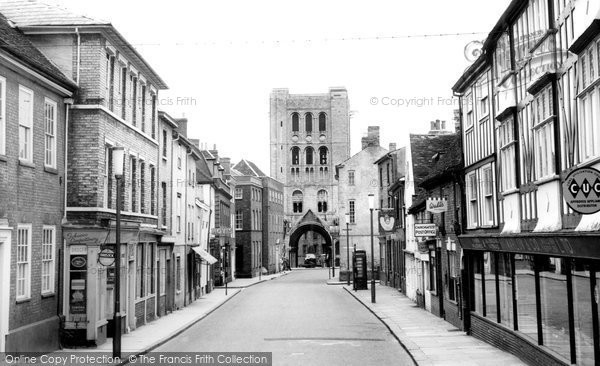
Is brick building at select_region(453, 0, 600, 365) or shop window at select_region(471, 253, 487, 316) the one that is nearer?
brick building at select_region(453, 0, 600, 365)

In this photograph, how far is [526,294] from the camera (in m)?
16.4

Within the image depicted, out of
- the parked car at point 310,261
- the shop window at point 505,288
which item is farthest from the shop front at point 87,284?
the parked car at point 310,261

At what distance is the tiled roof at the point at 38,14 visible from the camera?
20781 mm

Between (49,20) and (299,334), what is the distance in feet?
39.0

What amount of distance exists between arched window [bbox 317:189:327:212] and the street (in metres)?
65.1

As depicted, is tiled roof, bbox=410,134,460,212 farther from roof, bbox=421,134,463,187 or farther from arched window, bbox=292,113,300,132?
arched window, bbox=292,113,300,132

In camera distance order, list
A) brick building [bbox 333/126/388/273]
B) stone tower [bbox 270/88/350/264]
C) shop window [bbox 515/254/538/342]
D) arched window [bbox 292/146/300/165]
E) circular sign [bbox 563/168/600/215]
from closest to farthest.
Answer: circular sign [bbox 563/168/600/215]
shop window [bbox 515/254/538/342]
brick building [bbox 333/126/388/273]
stone tower [bbox 270/88/350/264]
arched window [bbox 292/146/300/165]

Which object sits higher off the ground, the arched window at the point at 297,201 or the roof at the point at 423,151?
the arched window at the point at 297,201

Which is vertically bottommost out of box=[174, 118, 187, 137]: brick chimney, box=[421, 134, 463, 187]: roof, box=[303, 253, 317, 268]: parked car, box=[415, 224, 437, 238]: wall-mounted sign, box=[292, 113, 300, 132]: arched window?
box=[303, 253, 317, 268]: parked car

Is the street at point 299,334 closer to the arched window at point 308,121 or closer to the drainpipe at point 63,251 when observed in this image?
the drainpipe at point 63,251

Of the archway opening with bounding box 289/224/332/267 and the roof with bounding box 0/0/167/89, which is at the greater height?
the roof with bounding box 0/0/167/89

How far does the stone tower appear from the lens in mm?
103562

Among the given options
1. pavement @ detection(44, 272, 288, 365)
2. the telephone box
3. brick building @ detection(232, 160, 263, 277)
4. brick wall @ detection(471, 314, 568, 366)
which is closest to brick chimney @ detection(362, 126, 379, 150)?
brick building @ detection(232, 160, 263, 277)

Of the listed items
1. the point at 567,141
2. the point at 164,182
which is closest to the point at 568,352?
the point at 567,141
